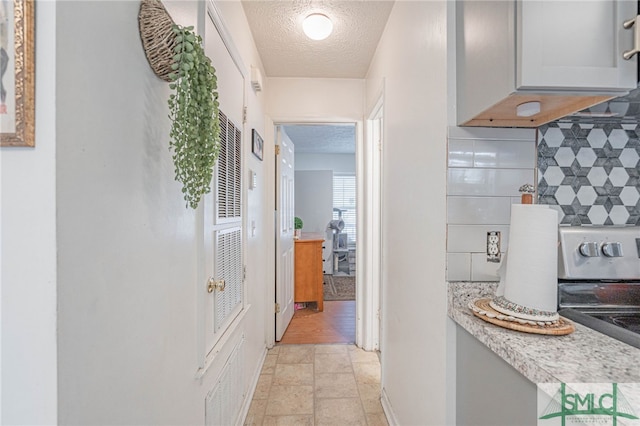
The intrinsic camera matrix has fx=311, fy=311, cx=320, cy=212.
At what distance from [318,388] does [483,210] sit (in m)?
1.71

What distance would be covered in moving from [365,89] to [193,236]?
7.37 ft

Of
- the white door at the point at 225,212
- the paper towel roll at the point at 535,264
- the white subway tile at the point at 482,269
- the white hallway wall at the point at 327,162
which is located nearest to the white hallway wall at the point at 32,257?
the white door at the point at 225,212

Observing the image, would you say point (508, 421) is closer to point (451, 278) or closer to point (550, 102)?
point (451, 278)

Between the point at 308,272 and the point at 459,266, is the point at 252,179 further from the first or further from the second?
the point at 308,272

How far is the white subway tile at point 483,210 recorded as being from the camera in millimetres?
1151

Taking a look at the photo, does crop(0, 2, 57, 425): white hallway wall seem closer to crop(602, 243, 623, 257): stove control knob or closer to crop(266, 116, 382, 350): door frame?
crop(602, 243, 623, 257): stove control knob

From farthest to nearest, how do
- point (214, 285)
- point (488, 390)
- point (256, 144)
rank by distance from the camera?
point (256, 144) → point (214, 285) → point (488, 390)

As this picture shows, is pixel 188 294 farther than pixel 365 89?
No

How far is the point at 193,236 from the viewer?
1.15 meters

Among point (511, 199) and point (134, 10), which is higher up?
Result: point (134, 10)

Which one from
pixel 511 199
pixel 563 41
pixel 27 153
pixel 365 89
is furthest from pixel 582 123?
pixel 365 89

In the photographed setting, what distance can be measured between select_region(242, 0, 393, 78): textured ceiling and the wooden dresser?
1895mm

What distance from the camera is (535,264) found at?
33.9 inches

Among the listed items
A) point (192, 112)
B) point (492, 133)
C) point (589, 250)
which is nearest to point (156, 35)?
point (192, 112)
